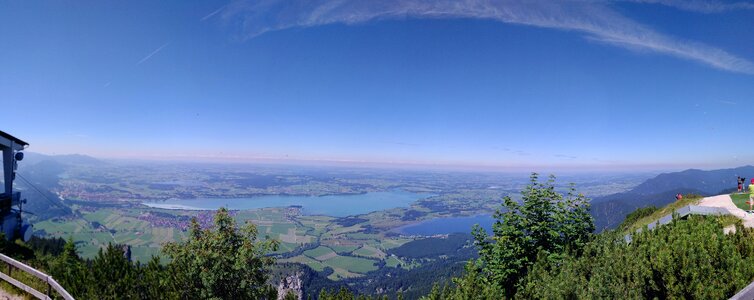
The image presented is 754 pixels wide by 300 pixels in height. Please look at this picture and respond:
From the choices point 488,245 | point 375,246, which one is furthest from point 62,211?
point 488,245

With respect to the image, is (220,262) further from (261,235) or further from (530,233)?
(261,235)

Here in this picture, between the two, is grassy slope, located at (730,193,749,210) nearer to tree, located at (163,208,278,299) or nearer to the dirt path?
the dirt path

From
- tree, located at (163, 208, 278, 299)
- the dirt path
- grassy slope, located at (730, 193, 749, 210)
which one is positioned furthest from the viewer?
grassy slope, located at (730, 193, 749, 210)

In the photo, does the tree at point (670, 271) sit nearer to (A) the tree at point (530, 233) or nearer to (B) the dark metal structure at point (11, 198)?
(A) the tree at point (530, 233)

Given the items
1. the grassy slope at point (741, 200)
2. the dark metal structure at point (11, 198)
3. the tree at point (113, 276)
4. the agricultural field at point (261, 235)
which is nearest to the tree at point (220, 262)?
the tree at point (113, 276)

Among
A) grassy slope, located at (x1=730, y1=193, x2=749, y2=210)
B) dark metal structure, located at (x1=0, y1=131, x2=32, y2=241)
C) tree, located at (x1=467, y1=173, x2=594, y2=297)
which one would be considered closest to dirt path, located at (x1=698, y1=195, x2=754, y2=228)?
grassy slope, located at (x1=730, y1=193, x2=749, y2=210)
